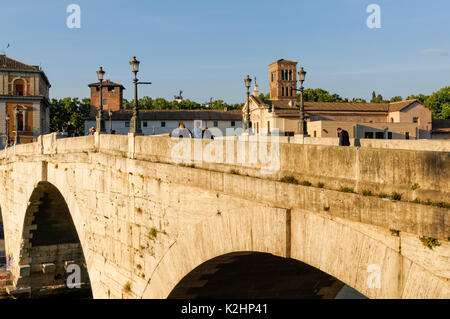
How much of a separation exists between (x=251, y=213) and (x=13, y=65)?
6202cm

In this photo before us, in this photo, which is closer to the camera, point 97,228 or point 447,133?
point 97,228

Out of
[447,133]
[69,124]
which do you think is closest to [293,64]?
[447,133]

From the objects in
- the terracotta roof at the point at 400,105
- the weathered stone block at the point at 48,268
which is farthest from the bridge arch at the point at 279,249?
the terracotta roof at the point at 400,105

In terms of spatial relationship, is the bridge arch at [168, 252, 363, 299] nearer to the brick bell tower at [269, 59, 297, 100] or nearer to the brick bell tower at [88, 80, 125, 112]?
the brick bell tower at [269, 59, 297, 100]

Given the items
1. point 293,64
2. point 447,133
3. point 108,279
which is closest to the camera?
point 108,279

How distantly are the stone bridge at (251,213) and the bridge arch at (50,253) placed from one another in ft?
27.6

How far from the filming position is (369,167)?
18.5 ft

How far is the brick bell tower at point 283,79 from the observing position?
76.8 metres

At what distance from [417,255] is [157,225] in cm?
667

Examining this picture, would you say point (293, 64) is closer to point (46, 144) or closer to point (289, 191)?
point (46, 144)

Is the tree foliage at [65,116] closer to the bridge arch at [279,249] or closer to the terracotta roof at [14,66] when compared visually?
the terracotta roof at [14,66]

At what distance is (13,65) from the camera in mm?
61156

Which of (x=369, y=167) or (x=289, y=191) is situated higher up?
(x=369, y=167)

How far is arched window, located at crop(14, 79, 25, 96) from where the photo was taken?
2394 inches
